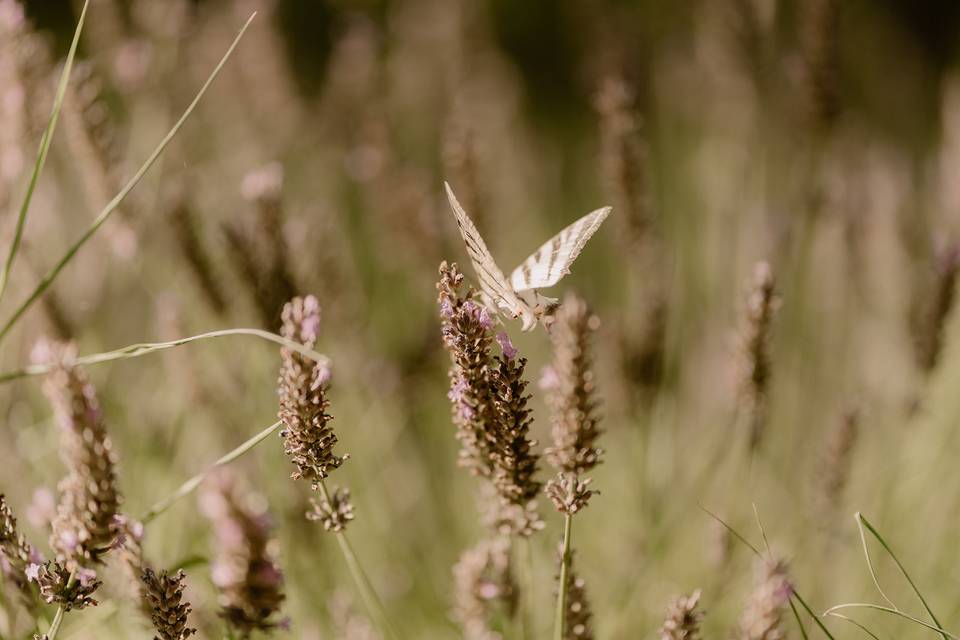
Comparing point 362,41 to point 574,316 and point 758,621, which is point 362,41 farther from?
point 758,621

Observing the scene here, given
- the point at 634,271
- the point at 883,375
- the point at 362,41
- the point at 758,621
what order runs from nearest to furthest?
the point at 758,621
the point at 634,271
the point at 883,375
the point at 362,41

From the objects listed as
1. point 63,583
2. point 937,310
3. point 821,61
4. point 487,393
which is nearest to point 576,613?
point 487,393

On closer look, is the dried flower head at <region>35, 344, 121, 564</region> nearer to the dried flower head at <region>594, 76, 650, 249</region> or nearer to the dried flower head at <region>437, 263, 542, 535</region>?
the dried flower head at <region>437, 263, 542, 535</region>

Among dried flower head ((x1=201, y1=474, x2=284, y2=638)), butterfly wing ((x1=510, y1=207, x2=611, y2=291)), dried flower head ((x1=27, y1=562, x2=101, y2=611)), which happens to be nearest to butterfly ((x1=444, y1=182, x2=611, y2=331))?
butterfly wing ((x1=510, y1=207, x2=611, y2=291))

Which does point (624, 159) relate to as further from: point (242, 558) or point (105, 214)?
point (242, 558)

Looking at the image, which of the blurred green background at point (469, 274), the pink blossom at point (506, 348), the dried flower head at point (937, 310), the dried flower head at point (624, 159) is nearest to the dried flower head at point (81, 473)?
the blurred green background at point (469, 274)

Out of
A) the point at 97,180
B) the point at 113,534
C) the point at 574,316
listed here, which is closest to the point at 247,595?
the point at 113,534
